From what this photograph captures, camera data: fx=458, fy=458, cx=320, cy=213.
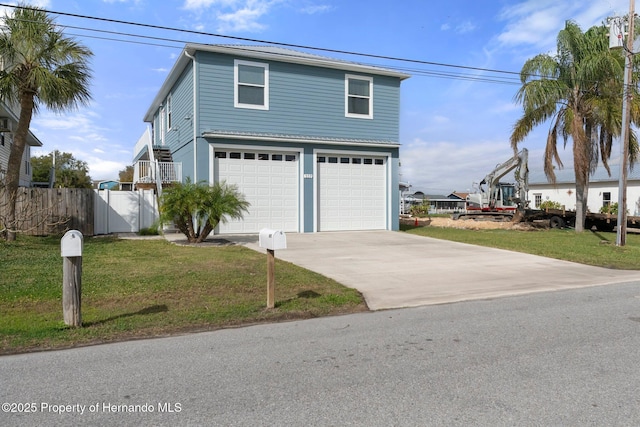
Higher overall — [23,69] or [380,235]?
[23,69]

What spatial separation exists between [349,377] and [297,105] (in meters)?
14.7

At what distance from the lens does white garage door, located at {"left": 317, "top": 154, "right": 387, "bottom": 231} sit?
18.2 metres

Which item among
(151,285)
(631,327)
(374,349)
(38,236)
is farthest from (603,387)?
(38,236)

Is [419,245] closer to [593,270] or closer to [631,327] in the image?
[593,270]

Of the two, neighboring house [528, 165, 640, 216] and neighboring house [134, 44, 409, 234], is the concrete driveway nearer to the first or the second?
neighboring house [134, 44, 409, 234]

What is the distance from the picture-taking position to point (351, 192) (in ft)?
61.2

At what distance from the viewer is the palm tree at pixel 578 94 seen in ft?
61.7

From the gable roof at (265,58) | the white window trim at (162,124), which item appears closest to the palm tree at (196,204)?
the gable roof at (265,58)

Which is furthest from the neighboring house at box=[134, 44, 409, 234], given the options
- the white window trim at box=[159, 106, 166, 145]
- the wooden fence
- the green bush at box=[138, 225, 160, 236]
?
the white window trim at box=[159, 106, 166, 145]

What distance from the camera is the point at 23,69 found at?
40.3 ft

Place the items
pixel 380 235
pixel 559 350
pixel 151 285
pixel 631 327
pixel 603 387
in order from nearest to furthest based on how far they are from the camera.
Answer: pixel 603 387
pixel 559 350
pixel 631 327
pixel 151 285
pixel 380 235

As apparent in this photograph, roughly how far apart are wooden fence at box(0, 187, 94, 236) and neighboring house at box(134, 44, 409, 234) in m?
2.55

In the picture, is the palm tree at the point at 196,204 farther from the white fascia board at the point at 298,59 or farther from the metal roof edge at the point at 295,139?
the white fascia board at the point at 298,59

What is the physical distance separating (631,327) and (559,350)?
5.66ft
